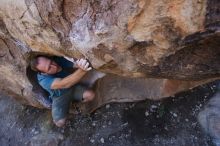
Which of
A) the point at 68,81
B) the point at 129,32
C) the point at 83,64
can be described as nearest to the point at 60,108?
the point at 68,81

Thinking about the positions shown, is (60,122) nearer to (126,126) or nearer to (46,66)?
(126,126)

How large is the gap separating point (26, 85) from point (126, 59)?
47.9 inches

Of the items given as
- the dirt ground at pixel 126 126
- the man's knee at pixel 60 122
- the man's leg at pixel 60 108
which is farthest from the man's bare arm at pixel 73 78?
the dirt ground at pixel 126 126

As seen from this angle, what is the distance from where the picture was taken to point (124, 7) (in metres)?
1.90

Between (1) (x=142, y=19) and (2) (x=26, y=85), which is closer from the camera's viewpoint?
(1) (x=142, y=19)

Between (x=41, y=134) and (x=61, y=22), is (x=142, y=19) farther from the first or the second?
(x=41, y=134)

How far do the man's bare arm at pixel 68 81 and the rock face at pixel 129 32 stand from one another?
8.8 inches

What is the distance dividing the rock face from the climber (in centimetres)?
21

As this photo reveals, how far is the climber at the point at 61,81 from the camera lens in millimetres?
2714

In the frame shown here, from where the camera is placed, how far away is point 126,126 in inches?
130

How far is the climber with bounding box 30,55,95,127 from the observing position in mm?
2714

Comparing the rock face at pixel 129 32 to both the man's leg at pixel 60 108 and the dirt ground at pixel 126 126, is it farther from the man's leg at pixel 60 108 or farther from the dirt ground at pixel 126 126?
the dirt ground at pixel 126 126

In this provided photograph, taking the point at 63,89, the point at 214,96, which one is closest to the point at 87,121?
the point at 63,89

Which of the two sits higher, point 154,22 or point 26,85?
point 154,22
